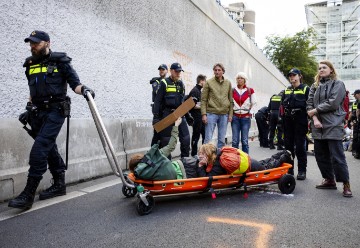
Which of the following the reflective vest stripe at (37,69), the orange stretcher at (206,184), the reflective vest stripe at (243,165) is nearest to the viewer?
the orange stretcher at (206,184)

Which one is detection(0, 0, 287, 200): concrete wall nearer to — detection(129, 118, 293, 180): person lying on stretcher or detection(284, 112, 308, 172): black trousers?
detection(129, 118, 293, 180): person lying on stretcher

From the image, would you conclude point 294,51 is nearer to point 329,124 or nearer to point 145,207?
point 329,124

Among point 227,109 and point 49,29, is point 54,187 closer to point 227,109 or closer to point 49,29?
point 49,29

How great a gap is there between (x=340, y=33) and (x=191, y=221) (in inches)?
3539

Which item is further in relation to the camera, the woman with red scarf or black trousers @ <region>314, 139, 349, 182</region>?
the woman with red scarf

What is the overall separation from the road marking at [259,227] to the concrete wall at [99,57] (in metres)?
2.58

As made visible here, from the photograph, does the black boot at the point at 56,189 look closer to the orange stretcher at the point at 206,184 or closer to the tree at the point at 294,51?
the orange stretcher at the point at 206,184

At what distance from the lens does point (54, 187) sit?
3.96 metres

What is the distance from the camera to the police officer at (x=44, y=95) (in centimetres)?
353

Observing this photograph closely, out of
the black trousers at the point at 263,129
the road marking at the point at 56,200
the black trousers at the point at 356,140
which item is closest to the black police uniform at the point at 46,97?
the road marking at the point at 56,200

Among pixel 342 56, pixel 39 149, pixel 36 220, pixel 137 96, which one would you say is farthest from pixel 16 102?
pixel 342 56

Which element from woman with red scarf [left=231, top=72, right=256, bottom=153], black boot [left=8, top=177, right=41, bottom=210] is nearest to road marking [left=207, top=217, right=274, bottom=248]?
black boot [left=8, top=177, right=41, bottom=210]

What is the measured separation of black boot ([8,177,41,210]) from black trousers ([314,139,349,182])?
385 cm

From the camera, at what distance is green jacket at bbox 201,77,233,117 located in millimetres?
6035
